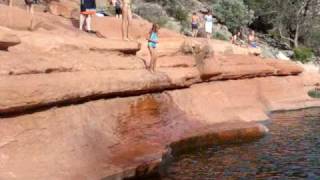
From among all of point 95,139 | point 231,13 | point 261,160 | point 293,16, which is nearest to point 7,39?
point 95,139

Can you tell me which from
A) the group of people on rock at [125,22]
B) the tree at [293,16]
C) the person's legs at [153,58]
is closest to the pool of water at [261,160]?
the person's legs at [153,58]

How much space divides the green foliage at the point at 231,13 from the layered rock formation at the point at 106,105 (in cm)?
2592

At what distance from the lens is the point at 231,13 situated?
53312 mm

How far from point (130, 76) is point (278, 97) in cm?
1664

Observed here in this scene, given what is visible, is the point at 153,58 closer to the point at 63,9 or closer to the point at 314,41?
the point at 63,9

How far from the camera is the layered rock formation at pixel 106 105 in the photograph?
1459 cm

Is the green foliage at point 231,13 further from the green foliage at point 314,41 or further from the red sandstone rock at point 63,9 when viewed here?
the red sandstone rock at point 63,9

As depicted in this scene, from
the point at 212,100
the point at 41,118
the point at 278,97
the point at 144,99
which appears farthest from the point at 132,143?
the point at 278,97

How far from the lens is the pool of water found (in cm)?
1736

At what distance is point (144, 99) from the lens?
20109mm

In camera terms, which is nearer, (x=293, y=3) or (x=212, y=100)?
(x=212, y=100)

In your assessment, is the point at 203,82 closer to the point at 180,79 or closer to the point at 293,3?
the point at 180,79

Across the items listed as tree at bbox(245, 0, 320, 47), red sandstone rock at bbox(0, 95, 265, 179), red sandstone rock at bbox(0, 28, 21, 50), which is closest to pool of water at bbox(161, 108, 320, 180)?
red sandstone rock at bbox(0, 95, 265, 179)

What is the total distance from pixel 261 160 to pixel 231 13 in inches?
1398
